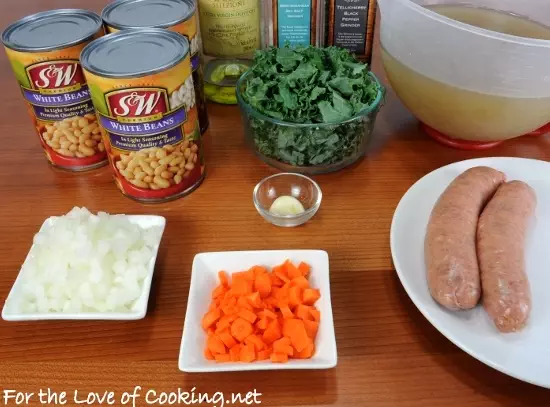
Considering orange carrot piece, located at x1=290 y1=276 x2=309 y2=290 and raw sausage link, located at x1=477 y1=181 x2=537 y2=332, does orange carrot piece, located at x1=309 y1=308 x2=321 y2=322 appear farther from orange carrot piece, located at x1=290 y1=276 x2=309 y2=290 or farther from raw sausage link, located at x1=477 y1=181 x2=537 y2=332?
raw sausage link, located at x1=477 y1=181 x2=537 y2=332

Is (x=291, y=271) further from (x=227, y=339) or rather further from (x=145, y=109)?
(x=145, y=109)

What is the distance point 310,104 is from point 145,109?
365mm

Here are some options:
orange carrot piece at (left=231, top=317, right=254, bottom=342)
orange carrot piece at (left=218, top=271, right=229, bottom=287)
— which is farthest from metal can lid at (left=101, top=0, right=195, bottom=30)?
orange carrot piece at (left=231, top=317, right=254, bottom=342)

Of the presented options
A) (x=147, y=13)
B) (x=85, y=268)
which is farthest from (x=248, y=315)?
(x=147, y=13)

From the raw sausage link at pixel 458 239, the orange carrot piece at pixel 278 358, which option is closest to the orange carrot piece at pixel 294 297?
the orange carrot piece at pixel 278 358

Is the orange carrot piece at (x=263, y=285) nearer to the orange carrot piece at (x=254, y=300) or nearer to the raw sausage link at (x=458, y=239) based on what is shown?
the orange carrot piece at (x=254, y=300)

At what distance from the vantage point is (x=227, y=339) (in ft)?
2.53

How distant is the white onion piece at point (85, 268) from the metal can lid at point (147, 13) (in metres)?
0.45

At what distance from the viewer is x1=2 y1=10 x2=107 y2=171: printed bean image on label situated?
0.99 m

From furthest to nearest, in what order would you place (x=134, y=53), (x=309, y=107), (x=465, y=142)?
1. (x=465, y=142)
2. (x=309, y=107)
3. (x=134, y=53)

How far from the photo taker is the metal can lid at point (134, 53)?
2.99ft

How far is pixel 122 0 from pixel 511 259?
100 cm

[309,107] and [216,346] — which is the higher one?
[309,107]

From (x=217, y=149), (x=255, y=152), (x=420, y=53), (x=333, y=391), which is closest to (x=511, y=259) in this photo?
(x=333, y=391)
